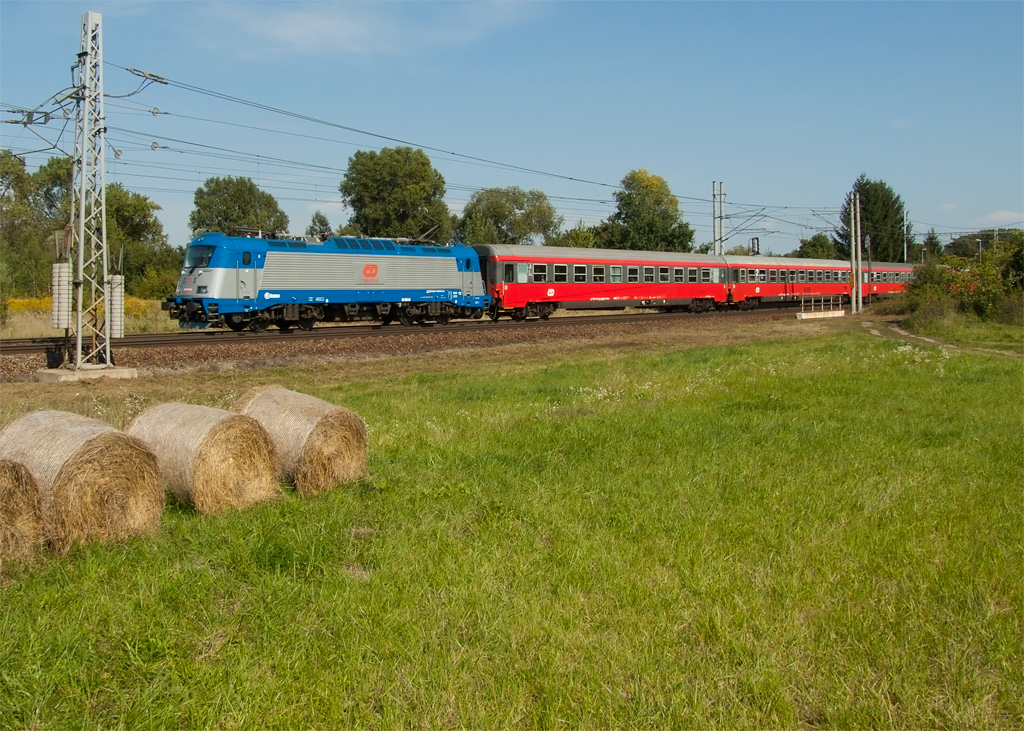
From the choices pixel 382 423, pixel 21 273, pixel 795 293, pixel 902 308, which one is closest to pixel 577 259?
pixel 902 308

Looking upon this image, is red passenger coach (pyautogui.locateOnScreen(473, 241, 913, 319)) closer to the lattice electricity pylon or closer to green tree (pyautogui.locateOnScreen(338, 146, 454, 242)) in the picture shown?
the lattice electricity pylon

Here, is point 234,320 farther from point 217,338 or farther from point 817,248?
point 817,248

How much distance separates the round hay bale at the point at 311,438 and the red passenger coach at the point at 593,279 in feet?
93.7

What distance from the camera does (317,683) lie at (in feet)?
13.3

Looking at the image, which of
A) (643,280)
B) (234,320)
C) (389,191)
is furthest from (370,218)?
(234,320)

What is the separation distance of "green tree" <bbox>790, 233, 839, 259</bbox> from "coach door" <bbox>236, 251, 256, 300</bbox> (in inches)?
2949

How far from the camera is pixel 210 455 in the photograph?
6.68 meters

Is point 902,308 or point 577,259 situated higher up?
point 577,259

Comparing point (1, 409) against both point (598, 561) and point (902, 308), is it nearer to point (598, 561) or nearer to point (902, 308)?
point (598, 561)

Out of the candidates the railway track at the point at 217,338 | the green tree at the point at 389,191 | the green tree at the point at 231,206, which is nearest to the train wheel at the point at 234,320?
the railway track at the point at 217,338

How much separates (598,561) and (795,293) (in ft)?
170

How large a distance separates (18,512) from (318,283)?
82.6 feet

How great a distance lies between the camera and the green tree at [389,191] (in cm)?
7262

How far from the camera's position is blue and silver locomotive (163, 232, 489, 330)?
90.2 ft
